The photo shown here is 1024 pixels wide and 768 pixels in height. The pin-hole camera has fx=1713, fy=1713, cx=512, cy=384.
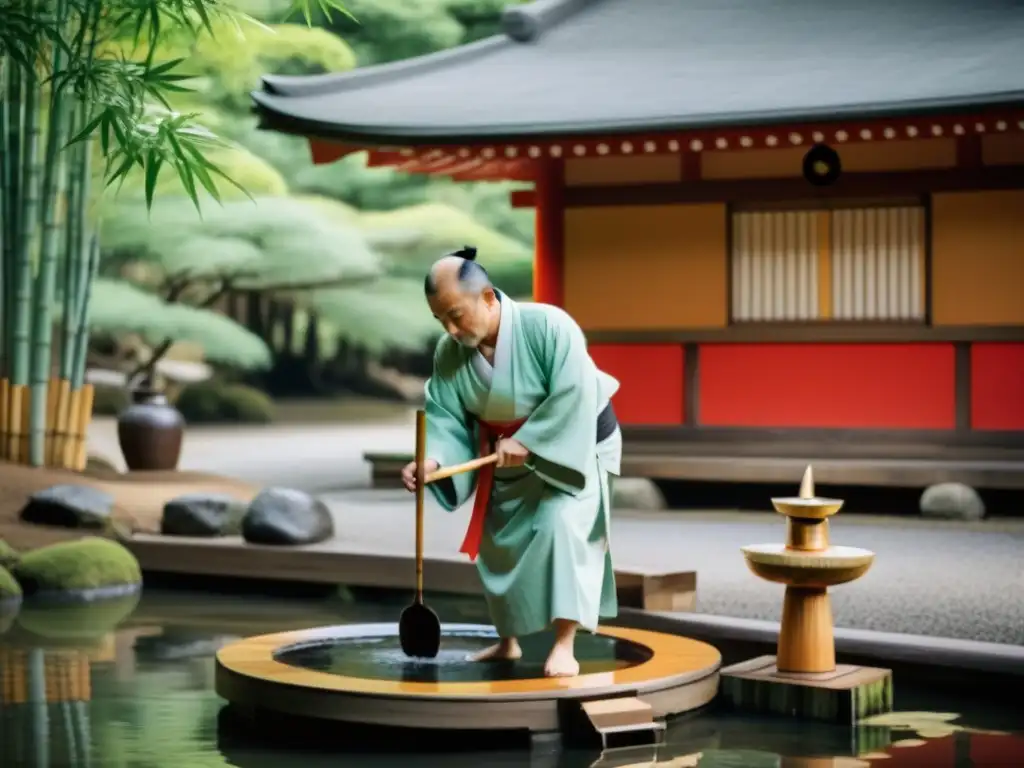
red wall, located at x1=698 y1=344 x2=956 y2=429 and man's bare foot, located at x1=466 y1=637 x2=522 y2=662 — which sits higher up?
red wall, located at x1=698 y1=344 x2=956 y2=429

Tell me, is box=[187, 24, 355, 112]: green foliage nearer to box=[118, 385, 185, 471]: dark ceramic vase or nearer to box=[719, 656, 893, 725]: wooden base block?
box=[118, 385, 185, 471]: dark ceramic vase

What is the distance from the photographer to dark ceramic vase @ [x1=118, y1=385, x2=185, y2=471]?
13281 millimetres

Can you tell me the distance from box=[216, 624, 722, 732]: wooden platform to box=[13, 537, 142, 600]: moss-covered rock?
10.9 feet

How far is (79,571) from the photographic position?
32.0 ft

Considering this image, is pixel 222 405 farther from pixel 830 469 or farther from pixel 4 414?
pixel 830 469

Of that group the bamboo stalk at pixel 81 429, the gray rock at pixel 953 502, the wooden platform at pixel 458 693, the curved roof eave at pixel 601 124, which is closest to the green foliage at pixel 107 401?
the bamboo stalk at pixel 81 429

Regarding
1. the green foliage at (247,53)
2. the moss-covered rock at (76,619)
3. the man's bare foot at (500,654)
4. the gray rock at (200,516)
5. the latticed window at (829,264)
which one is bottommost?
the moss-covered rock at (76,619)

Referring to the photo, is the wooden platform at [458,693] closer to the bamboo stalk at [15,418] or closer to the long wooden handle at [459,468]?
the long wooden handle at [459,468]

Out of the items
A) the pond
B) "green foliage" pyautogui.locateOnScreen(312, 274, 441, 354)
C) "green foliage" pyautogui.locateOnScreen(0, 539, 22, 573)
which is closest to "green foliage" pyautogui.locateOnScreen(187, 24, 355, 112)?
"green foliage" pyautogui.locateOnScreen(312, 274, 441, 354)

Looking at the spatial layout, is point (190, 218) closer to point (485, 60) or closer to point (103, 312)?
point (103, 312)

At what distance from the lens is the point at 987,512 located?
12.2 m

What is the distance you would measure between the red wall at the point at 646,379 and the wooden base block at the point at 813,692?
6490 millimetres

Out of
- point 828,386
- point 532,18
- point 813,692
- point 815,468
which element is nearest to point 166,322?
point 532,18

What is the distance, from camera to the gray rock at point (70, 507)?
1090 cm
